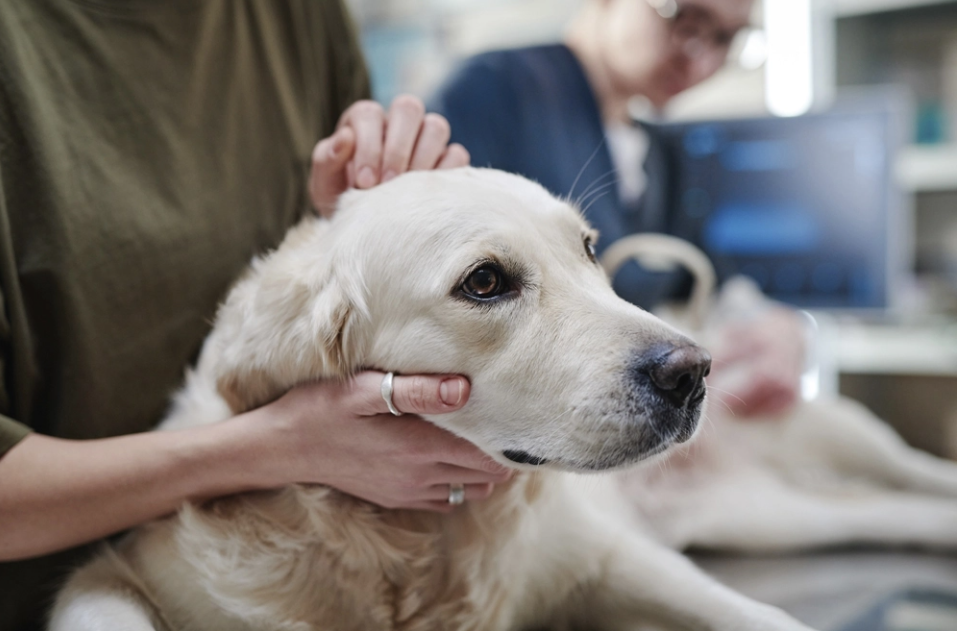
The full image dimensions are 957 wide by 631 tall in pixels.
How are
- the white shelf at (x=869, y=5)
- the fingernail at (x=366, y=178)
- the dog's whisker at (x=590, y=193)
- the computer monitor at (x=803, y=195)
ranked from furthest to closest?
1. the white shelf at (x=869, y=5)
2. the computer monitor at (x=803, y=195)
3. the dog's whisker at (x=590, y=193)
4. the fingernail at (x=366, y=178)

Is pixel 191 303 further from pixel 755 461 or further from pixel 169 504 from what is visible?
pixel 755 461

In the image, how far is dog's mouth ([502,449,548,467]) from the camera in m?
0.71

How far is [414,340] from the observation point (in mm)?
749

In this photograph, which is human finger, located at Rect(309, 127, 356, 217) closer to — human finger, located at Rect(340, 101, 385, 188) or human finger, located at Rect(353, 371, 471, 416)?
human finger, located at Rect(340, 101, 385, 188)

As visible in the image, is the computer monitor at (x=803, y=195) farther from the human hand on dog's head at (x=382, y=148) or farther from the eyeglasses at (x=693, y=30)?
the human hand on dog's head at (x=382, y=148)

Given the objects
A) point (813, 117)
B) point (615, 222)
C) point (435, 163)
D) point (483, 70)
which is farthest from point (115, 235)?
point (813, 117)

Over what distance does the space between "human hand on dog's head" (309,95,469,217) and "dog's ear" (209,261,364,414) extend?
0.58 feet

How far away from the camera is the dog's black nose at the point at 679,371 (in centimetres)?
66

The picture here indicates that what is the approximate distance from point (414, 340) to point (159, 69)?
0.55 m

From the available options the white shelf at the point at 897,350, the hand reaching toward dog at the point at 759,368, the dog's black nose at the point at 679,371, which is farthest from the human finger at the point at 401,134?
the white shelf at the point at 897,350

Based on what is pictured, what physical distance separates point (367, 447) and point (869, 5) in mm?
2704

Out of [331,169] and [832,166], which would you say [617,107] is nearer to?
[832,166]

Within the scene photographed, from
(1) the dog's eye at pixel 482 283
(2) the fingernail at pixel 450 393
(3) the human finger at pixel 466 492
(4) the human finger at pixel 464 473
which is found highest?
(1) the dog's eye at pixel 482 283

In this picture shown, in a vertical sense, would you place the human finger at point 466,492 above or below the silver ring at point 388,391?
below
